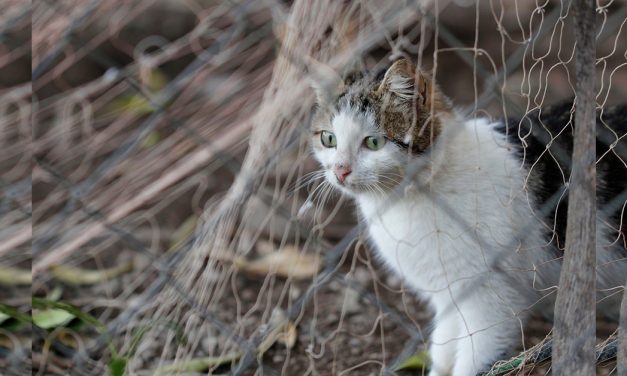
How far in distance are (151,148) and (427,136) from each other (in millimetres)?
1094

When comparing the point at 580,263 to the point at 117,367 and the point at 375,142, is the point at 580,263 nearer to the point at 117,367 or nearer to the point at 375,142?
the point at 375,142

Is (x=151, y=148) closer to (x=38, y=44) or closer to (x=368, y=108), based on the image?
(x=38, y=44)

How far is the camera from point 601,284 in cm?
188

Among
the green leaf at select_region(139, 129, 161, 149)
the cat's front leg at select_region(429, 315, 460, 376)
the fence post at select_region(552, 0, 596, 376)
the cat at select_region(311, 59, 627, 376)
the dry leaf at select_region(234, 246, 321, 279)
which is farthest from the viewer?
the green leaf at select_region(139, 129, 161, 149)

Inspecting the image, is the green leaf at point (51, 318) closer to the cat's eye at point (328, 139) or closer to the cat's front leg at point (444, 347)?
the cat's eye at point (328, 139)

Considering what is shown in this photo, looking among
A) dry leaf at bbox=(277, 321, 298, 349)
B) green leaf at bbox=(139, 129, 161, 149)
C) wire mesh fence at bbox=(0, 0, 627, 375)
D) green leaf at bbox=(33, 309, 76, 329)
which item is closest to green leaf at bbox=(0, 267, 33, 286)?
wire mesh fence at bbox=(0, 0, 627, 375)

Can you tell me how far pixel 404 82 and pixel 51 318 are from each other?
3.30ft

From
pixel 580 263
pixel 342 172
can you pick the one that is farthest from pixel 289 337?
pixel 580 263

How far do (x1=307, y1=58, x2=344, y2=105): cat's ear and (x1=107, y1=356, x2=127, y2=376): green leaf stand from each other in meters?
0.72

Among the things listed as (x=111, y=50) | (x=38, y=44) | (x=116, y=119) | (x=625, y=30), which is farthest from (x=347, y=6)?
(x=625, y=30)

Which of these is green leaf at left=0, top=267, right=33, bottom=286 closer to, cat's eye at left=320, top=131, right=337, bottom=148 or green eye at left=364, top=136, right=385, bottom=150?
cat's eye at left=320, top=131, right=337, bottom=148

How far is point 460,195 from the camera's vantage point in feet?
5.59

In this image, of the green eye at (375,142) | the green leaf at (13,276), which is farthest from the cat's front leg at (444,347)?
the green leaf at (13,276)

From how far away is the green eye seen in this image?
1667 mm
